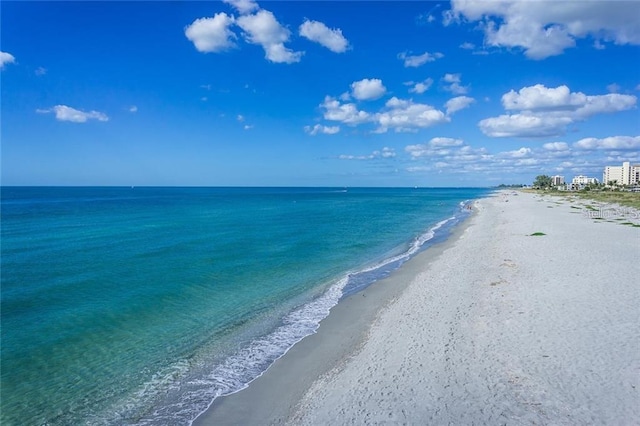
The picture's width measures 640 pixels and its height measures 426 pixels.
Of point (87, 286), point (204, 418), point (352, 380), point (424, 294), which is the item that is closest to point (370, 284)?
point (424, 294)

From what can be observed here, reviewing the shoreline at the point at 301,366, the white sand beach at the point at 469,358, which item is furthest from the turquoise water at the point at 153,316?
the white sand beach at the point at 469,358

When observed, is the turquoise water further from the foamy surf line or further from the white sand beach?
the white sand beach

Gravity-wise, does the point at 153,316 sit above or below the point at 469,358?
below

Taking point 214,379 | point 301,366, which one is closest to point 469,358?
point 301,366

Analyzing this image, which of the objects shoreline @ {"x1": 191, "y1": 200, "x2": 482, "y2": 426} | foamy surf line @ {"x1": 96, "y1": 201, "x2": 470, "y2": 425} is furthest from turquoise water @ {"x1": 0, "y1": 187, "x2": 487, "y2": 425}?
shoreline @ {"x1": 191, "y1": 200, "x2": 482, "y2": 426}

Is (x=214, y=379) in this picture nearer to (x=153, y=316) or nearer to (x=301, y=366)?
(x=301, y=366)

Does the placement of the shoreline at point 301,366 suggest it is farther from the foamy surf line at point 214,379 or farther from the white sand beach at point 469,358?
the foamy surf line at point 214,379

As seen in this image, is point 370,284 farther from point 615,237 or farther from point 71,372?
point 615,237
